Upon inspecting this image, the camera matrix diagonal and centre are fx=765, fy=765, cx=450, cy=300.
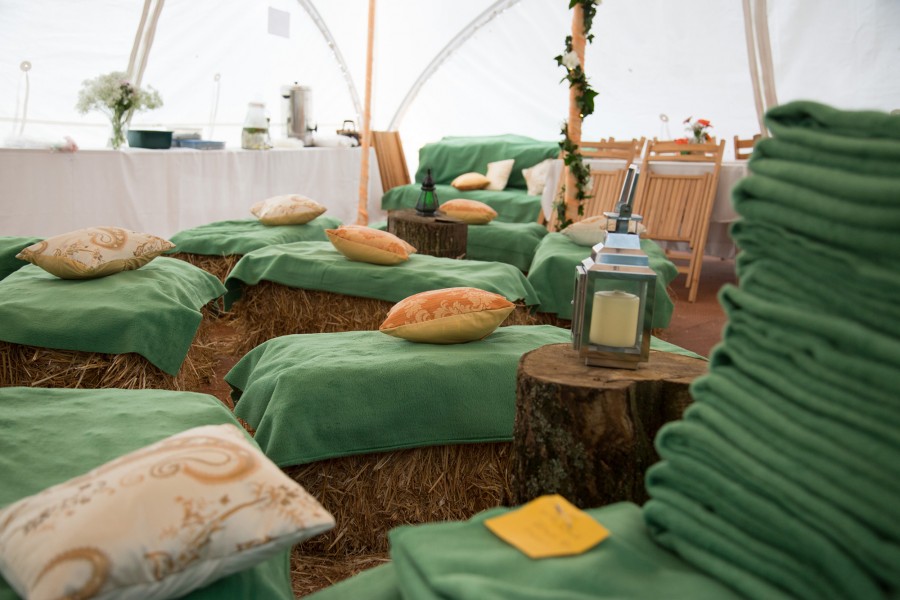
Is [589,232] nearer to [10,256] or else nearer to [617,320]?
[617,320]

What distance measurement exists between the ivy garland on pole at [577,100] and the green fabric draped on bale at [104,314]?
2457 mm

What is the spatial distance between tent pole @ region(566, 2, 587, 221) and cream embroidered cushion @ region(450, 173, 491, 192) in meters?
1.91

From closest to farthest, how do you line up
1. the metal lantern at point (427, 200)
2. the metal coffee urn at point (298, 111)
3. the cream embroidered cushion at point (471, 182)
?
the metal lantern at point (427, 200) → the metal coffee urn at point (298, 111) → the cream embroidered cushion at point (471, 182)

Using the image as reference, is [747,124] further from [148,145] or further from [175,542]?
[175,542]

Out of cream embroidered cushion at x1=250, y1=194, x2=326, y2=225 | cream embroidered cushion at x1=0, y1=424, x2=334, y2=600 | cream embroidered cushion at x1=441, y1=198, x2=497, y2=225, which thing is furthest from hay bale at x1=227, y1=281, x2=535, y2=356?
cream embroidered cushion at x1=0, y1=424, x2=334, y2=600

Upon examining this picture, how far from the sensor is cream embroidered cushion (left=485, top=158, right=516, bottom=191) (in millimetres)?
6309

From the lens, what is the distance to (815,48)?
19.4ft

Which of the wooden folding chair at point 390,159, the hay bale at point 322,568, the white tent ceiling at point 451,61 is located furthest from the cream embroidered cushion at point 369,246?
the wooden folding chair at point 390,159

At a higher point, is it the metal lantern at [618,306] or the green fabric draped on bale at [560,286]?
the metal lantern at [618,306]

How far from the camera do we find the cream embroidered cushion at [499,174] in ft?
20.7

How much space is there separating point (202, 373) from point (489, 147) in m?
4.35

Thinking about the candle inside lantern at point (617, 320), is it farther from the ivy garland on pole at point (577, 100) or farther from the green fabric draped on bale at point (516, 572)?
the ivy garland on pole at point (577, 100)

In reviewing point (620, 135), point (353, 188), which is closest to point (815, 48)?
point (620, 135)

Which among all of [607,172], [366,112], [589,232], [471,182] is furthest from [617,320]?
[471,182]
